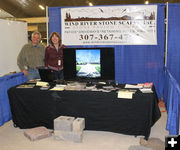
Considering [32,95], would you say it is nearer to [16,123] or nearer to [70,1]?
[16,123]

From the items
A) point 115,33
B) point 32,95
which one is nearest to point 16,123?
point 32,95

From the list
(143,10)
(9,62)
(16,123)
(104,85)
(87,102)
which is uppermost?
(143,10)

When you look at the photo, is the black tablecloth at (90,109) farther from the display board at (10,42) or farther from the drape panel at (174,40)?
the drape panel at (174,40)

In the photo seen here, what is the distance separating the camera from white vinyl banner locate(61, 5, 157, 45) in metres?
4.22

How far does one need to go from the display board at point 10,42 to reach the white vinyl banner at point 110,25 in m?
1.07

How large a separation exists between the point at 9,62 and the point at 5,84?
1.31 meters

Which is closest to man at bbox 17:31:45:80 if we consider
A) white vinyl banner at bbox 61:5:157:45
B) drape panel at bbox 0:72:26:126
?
drape panel at bbox 0:72:26:126

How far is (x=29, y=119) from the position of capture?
10.2 ft

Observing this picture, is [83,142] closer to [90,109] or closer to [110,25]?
[90,109]

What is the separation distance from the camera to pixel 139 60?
14.5ft

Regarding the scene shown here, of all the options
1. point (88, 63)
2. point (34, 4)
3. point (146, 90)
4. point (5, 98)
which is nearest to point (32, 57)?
point (5, 98)

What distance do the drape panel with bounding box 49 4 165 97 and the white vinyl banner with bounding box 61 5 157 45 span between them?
11cm

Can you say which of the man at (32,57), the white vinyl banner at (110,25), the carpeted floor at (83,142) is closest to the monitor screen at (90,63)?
the carpeted floor at (83,142)

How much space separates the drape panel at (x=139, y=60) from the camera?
434cm
